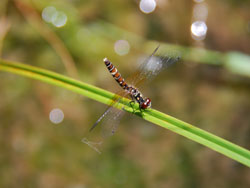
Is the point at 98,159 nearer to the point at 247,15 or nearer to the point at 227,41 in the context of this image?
the point at 227,41

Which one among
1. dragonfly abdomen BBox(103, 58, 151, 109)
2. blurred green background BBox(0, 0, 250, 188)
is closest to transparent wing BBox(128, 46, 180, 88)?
dragonfly abdomen BBox(103, 58, 151, 109)

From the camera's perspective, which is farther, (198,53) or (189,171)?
(198,53)

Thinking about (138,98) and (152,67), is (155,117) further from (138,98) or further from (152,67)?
(152,67)

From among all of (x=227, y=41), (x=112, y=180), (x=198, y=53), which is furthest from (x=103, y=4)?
(x=112, y=180)

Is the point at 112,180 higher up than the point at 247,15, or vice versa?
the point at 247,15

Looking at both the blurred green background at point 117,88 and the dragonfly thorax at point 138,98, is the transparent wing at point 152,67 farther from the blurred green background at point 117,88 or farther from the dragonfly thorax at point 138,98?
the blurred green background at point 117,88

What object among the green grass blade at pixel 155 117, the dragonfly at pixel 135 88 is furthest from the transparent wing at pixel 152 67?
the green grass blade at pixel 155 117

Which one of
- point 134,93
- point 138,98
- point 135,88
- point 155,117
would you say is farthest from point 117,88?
point 155,117
